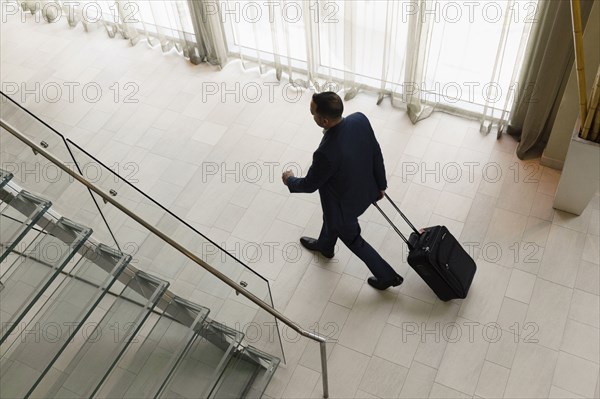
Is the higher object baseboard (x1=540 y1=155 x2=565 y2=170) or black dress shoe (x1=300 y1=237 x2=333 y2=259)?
baseboard (x1=540 y1=155 x2=565 y2=170)

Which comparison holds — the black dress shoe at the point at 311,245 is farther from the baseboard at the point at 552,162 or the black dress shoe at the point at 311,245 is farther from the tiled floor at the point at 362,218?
the baseboard at the point at 552,162

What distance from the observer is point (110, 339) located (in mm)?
3582

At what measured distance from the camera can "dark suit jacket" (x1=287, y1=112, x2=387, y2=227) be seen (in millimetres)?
3518

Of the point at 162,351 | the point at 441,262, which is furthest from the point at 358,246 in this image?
the point at 162,351

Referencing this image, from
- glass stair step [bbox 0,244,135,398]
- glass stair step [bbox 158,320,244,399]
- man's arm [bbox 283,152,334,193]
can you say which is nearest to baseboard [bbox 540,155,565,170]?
man's arm [bbox 283,152,334,193]

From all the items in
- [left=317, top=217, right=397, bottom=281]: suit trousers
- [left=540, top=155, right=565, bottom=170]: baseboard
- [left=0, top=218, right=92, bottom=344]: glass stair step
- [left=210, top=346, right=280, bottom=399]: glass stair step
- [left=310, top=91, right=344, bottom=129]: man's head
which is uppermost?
[left=310, top=91, right=344, bottom=129]: man's head

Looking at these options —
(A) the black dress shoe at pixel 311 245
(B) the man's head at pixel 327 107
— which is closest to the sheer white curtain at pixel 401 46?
(A) the black dress shoe at pixel 311 245

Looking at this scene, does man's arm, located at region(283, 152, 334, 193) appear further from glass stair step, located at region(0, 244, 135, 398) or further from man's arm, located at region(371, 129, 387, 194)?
glass stair step, located at region(0, 244, 135, 398)

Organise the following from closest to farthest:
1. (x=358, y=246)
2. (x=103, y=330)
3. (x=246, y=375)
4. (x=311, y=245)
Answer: (x=103, y=330) → (x=246, y=375) → (x=358, y=246) → (x=311, y=245)

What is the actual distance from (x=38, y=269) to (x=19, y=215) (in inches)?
14.7

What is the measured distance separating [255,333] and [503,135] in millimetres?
2696

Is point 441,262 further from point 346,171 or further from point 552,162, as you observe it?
point 552,162

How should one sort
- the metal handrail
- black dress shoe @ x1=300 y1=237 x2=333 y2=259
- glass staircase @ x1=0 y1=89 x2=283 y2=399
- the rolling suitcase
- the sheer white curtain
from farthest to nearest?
the sheer white curtain
black dress shoe @ x1=300 y1=237 x2=333 y2=259
the rolling suitcase
glass staircase @ x1=0 y1=89 x2=283 y2=399
the metal handrail

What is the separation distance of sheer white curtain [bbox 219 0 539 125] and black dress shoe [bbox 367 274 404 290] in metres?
1.62
